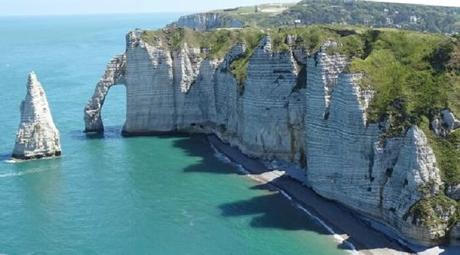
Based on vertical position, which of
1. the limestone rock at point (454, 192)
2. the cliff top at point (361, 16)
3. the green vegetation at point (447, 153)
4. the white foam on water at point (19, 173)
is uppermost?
the cliff top at point (361, 16)

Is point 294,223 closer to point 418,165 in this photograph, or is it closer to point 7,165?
point 418,165

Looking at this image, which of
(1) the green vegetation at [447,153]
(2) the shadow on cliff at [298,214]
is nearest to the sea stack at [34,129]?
(2) the shadow on cliff at [298,214]

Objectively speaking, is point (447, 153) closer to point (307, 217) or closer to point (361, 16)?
point (307, 217)

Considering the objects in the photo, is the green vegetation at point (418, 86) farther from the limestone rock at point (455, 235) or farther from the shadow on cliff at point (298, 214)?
the shadow on cliff at point (298, 214)

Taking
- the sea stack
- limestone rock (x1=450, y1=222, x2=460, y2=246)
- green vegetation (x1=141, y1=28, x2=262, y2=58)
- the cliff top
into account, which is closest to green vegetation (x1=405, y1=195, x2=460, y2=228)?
limestone rock (x1=450, y1=222, x2=460, y2=246)

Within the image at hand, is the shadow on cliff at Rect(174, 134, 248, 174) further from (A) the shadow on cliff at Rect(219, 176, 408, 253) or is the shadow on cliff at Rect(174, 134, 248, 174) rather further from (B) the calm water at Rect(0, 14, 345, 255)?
(A) the shadow on cliff at Rect(219, 176, 408, 253)

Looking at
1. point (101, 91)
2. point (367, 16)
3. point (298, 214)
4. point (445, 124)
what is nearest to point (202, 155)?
point (101, 91)
